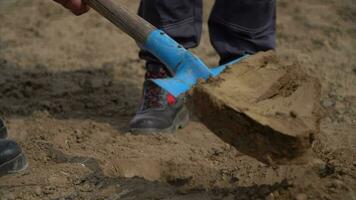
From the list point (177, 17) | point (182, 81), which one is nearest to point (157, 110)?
point (177, 17)

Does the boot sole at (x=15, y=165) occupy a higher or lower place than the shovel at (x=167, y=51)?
lower

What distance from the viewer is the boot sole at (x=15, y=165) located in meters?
2.01

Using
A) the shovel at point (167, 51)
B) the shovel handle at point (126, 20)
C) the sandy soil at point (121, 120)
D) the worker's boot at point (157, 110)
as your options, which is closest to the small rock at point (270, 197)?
the sandy soil at point (121, 120)

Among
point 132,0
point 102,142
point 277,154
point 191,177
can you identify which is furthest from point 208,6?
point 277,154

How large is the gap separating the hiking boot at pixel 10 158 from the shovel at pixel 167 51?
0.57m

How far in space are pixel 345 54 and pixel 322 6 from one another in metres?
0.67

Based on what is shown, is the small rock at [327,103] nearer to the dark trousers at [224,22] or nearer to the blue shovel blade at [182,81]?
the dark trousers at [224,22]

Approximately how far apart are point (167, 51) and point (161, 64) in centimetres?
53

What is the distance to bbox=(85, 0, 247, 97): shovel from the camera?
1.84 meters

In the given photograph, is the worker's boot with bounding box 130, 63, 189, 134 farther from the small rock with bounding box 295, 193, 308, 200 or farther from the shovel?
the small rock with bounding box 295, 193, 308, 200

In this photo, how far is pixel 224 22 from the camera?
2.44m

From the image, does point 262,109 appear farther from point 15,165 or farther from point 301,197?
point 15,165

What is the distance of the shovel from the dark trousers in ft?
1.29

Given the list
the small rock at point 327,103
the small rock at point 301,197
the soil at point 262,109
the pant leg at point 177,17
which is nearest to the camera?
the soil at point 262,109
